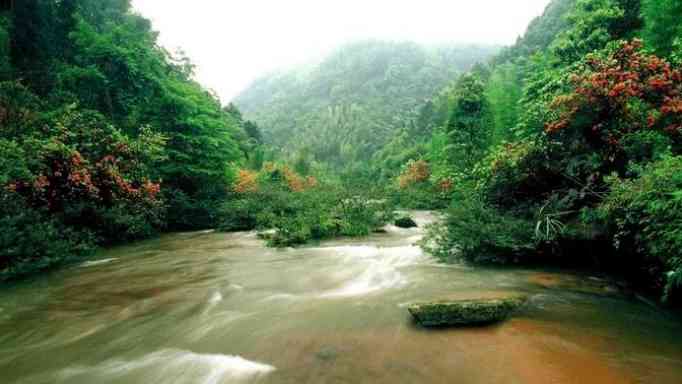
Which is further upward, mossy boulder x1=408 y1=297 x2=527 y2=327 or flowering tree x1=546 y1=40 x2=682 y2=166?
flowering tree x1=546 y1=40 x2=682 y2=166

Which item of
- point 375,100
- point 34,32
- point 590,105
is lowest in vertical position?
point 590,105

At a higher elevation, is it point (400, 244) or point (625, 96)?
point (625, 96)

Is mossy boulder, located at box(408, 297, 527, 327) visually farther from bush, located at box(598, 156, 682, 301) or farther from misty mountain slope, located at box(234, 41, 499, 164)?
misty mountain slope, located at box(234, 41, 499, 164)

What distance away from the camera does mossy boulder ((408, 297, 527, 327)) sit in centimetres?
465

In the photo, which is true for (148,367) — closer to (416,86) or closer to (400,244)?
(400,244)

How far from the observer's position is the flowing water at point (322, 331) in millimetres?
3805

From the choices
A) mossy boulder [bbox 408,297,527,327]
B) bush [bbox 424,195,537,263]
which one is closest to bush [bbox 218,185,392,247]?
bush [bbox 424,195,537,263]

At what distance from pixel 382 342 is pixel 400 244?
24.4 feet

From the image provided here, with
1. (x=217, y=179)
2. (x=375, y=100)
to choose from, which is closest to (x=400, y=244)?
(x=217, y=179)

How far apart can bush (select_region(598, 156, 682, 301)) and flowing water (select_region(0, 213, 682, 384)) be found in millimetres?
612

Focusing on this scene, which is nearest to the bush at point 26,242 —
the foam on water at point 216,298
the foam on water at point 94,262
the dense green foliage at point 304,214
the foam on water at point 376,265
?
the foam on water at point 94,262

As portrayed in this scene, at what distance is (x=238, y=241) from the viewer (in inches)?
560

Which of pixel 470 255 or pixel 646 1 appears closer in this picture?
pixel 470 255

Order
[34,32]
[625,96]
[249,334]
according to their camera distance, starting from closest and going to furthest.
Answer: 1. [249,334]
2. [625,96]
3. [34,32]
